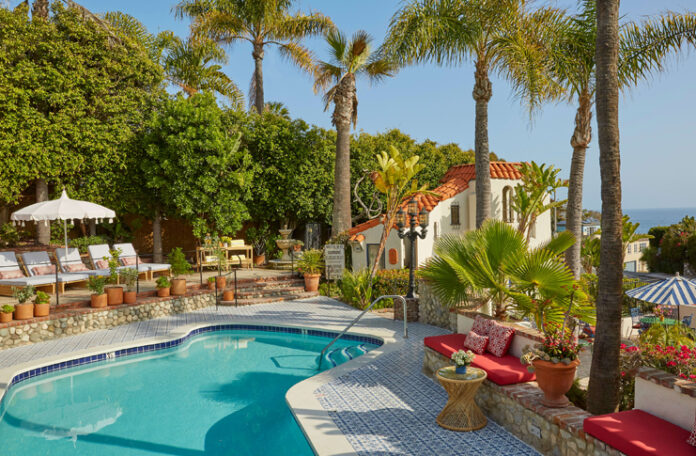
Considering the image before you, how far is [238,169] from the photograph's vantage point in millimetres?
20016

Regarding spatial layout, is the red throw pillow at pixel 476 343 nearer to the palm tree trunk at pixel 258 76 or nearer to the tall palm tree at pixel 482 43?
the tall palm tree at pixel 482 43

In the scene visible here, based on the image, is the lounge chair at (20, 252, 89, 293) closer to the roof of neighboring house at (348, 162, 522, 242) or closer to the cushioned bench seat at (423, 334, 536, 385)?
the roof of neighboring house at (348, 162, 522, 242)

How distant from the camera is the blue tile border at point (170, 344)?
9.62 metres

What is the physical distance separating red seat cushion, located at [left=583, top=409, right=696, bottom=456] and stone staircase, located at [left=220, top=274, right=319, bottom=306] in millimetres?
12175

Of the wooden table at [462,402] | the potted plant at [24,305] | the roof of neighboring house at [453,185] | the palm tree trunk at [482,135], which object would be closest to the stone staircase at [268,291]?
the roof of neighboring house at [453,185]

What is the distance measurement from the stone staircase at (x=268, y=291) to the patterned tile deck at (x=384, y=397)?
90.2 inches

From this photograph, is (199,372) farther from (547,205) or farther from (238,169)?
(547,205)

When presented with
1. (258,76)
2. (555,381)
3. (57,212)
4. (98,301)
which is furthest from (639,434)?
(258,76)

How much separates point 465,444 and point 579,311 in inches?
102

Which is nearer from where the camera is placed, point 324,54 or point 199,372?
point 199,372

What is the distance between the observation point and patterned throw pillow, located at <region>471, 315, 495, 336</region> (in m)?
7.81

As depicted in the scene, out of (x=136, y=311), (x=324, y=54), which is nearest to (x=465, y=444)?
(x=136, y=311)

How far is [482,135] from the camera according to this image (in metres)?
13.1

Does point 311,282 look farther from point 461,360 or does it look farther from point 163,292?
point 461,360
